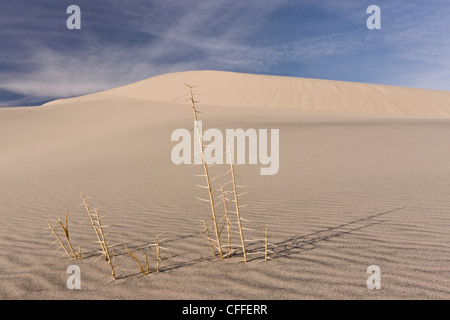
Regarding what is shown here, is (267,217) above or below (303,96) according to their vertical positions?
below

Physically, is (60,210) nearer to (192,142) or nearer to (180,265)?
(180,265)

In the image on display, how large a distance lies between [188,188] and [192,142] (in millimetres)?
8141

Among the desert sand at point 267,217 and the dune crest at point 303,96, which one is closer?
the desert sand at point 267,217

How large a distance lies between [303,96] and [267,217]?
110 feet

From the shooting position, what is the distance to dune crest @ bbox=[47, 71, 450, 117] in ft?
110

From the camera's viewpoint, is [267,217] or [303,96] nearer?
[267,217]

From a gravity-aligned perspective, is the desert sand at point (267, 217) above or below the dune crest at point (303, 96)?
below

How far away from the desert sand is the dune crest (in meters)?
19.0

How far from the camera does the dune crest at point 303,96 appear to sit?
33.6 metres

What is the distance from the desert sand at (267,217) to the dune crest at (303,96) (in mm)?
19017

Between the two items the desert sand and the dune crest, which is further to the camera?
the dune crest

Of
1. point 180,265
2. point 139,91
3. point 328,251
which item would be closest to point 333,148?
point 328,251

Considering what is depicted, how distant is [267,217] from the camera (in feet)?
15.0
